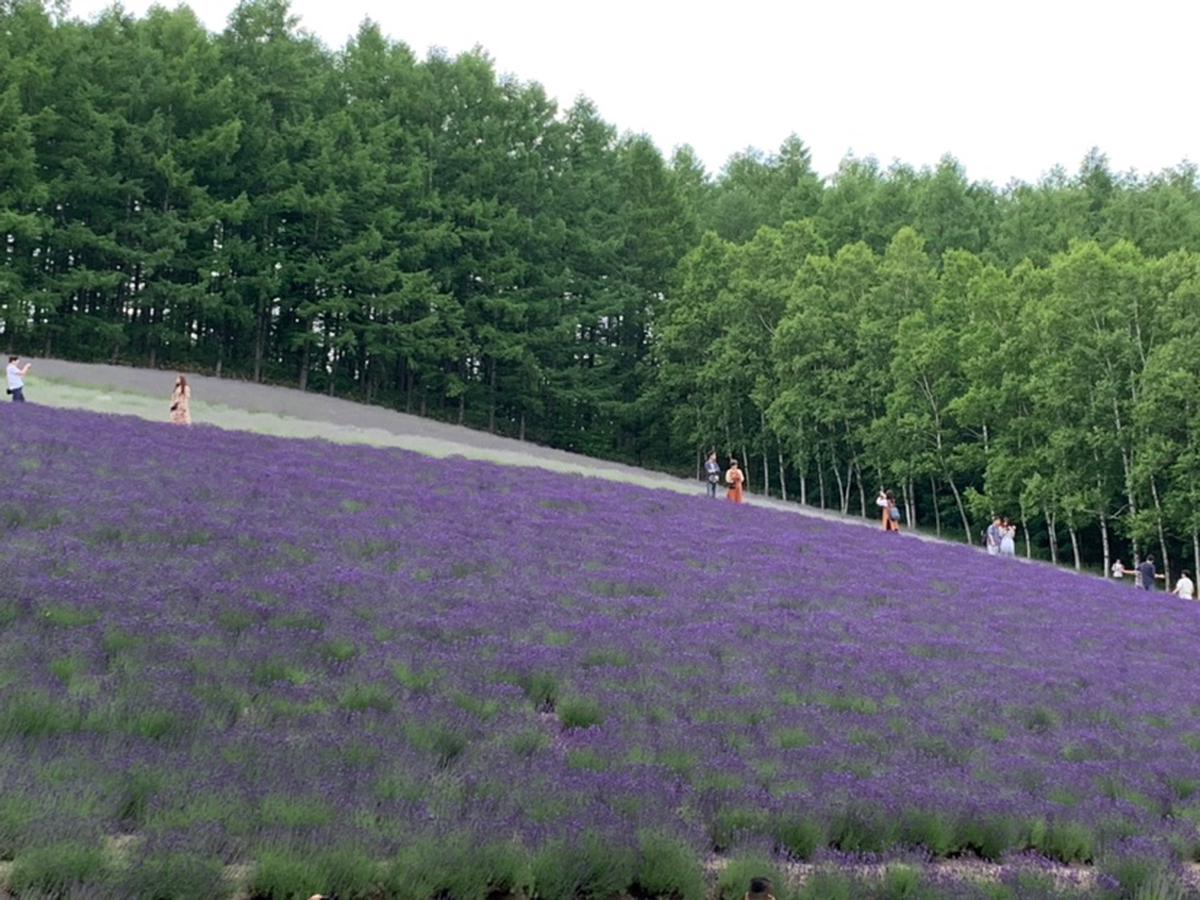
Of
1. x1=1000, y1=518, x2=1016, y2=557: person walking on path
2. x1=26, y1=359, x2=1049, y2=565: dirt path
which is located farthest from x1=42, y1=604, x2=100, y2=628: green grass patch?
x1=1000, y1=518, x2=1016, y2=557: person walking on path

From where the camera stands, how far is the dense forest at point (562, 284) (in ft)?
164

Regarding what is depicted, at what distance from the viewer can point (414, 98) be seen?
7281 cm

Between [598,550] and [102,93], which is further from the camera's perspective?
[102,93]

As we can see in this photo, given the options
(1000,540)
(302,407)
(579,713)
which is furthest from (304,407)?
(579,713)

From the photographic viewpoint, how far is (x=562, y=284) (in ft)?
227

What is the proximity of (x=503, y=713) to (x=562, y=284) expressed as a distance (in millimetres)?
60701

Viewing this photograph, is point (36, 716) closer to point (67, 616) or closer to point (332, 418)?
point (67, 616)

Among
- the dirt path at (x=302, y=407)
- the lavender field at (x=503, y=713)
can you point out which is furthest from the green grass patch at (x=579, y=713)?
the dirt path at (x=302, y=407)

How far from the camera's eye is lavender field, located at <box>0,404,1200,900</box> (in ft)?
21.7

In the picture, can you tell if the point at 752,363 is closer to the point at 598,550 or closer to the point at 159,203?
the point at 159,203

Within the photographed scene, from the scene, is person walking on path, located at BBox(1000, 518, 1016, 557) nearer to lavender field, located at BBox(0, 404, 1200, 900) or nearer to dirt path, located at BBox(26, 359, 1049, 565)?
dirt path, located at BBox(26, 359, 1049, 565)

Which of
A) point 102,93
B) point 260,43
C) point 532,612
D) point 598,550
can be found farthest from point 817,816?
point 260,43

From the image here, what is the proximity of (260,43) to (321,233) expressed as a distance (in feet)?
45.3

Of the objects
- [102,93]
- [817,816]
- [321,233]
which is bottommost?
[817,816]
